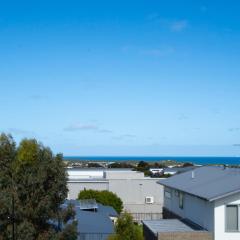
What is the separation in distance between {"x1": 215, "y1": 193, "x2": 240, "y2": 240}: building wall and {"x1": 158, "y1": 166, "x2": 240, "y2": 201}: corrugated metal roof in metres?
0.50

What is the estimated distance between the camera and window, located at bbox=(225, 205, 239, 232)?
2470 cm

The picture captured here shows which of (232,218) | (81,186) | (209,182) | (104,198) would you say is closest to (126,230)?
(232,218)

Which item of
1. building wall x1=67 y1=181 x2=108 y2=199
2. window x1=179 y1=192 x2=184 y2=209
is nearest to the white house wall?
building wall x1=67 y1=181 x2=108 y2=199

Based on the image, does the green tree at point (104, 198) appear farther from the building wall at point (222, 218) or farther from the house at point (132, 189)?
the building wall at point (222, 218)

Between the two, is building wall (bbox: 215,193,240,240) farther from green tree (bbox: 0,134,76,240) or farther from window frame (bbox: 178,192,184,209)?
green tree (bbox: 0,134,76,240)

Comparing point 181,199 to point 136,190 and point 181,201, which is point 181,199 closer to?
point 181,201

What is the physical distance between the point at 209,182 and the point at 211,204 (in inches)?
153

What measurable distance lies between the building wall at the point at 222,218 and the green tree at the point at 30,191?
768cm

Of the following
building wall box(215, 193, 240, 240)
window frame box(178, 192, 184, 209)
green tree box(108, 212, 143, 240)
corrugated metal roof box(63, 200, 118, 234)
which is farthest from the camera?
window frame box(178, 192, 184, 209)

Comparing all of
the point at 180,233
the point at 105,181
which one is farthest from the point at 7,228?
the point at 105,181

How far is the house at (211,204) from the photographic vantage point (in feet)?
80.7

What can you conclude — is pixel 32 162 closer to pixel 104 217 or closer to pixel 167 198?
pixel 104 217

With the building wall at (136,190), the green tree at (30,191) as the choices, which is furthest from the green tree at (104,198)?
the green tree at (30,191)

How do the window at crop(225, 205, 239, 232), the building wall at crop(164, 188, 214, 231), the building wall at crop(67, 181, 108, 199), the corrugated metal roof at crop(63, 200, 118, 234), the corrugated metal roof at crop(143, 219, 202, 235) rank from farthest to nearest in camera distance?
the building wall at crop(67, 181, 108, 199) < the corrugated metal roof at crop(63, 200, 118, 234) < the corrugated metal roof at crop(143, 219, 202, 235) < the building wall at crop(164, 188, 214, 231) < the window at crop(225, 205, 239, 232)
